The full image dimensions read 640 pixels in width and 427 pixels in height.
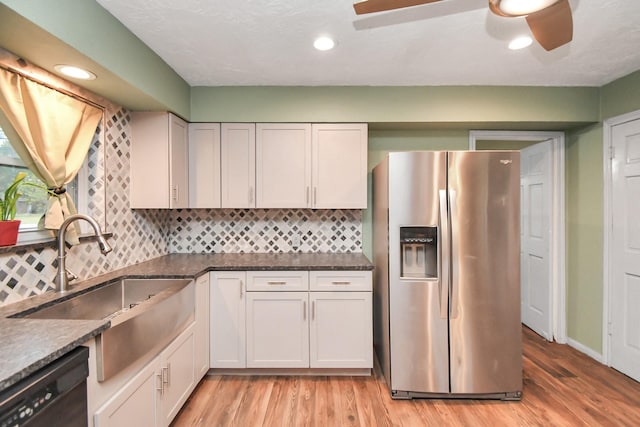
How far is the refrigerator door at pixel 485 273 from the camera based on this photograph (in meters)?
2.06

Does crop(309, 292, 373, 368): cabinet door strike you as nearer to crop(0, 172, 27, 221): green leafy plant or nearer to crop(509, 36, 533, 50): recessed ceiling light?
crop(0, 172, 27, 221): green leafy plant

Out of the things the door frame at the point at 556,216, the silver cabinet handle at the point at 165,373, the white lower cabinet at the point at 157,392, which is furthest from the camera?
the door frame at the point at 556,216

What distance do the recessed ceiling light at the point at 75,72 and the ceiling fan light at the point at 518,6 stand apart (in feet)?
6.72

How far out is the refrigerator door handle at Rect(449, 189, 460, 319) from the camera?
6.74 feet

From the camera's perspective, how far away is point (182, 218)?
9.75ft

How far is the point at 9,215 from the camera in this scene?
4.91 feet

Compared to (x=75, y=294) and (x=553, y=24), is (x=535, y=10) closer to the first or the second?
(x=553, y=24)

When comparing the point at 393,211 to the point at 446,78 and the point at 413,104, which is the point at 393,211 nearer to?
the point at 413,104

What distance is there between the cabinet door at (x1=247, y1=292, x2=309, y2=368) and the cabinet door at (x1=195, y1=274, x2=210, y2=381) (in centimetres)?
32

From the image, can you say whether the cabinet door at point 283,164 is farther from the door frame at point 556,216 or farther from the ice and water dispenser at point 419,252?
the door frame at point 556,216

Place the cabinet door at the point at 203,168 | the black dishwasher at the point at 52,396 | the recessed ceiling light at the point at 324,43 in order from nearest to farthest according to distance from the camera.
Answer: the black dishwasher at the point at 52,396 < the recessed ceiling light at the point at 324,43 < the cabinet door at the point at 203,168

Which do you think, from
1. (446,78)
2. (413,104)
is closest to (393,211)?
(413,104)

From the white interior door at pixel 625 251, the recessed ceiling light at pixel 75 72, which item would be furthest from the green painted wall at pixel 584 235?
the recessed ceiling light at pixel 75 72

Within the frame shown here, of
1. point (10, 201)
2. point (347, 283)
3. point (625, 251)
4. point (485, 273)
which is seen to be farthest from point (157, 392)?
point (625, 251)
